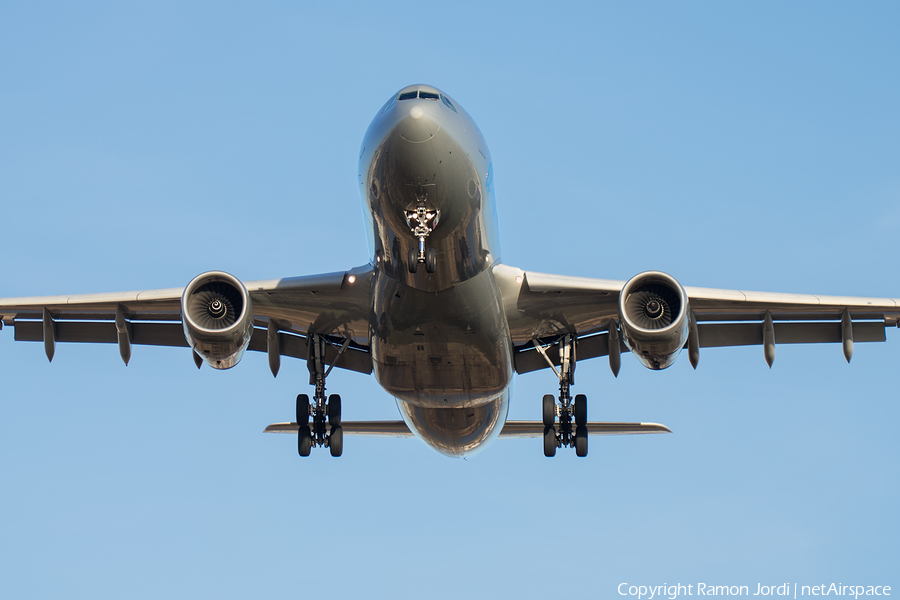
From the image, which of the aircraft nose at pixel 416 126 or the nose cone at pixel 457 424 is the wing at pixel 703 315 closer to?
the nose cone at pixel 457 424

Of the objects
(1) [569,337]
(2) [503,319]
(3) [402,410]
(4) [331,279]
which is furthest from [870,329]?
(4) [331,279]

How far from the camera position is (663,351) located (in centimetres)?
1645

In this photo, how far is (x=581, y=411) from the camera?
20.3 m

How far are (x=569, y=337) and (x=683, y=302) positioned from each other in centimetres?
373

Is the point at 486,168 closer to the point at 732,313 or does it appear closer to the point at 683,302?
the point at 683,302

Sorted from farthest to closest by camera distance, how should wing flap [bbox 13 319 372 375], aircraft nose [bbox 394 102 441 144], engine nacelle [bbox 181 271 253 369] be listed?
wing flap [bbox 13 319 372 375]
engine nacelle [bbox 181 271 253 369]
aircraft nose [bbox 394 102 441 144]

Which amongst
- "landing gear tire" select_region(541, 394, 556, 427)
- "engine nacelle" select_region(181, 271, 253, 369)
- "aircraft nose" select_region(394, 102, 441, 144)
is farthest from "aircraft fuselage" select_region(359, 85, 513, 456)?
"engine nacelle" select_region(181, 271, 253, 369)

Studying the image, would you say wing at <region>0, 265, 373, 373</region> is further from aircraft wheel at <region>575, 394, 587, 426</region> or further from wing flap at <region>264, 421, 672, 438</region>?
aircraft wheel at <region>575, 394, 587, 426</region>

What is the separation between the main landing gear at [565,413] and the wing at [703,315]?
1.08 feet

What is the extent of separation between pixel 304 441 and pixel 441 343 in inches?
175

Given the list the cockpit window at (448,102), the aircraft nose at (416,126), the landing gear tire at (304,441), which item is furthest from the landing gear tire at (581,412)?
the aircraft nose at (416,126)

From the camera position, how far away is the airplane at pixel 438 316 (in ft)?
49.2

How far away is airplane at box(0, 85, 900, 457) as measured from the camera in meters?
15.0

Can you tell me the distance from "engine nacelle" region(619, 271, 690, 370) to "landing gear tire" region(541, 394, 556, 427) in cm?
393
